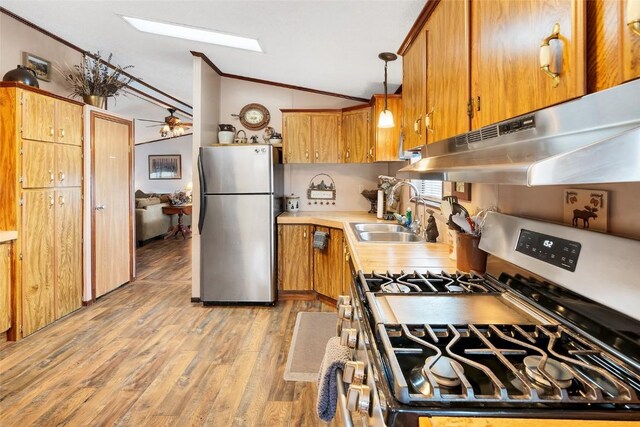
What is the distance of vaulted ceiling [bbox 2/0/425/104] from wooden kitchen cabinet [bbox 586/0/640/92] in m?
1.61

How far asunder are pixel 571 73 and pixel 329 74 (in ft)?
10.4

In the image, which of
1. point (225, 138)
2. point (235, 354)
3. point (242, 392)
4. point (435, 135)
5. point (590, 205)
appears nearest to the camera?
point (590, 205)

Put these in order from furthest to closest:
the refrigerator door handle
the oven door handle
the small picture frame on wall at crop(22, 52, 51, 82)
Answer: the refrigerator door handle < the small picture frame on wall at crop(22, 52, 51, 82) < the oven door handle

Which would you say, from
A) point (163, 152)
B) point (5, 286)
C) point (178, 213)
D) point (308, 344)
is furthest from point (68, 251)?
point (163, 152)

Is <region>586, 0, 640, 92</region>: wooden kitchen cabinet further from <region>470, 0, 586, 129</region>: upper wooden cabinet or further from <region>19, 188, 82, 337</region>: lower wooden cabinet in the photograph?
<region>19, 188, 82, 337</region>: lower wooden cabinet

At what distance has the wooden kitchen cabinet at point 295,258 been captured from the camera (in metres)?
3.97

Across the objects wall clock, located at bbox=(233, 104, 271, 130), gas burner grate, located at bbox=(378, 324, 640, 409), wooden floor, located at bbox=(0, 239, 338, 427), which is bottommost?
wooden floor, located at bbox=(0, 239, 338, 427)

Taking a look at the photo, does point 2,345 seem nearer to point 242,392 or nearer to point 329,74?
point 242,392

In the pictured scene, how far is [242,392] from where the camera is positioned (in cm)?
222

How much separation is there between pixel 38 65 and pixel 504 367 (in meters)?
4.50

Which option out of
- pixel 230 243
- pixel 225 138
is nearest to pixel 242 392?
pixel 230 243

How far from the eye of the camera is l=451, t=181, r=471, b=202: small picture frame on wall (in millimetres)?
2020

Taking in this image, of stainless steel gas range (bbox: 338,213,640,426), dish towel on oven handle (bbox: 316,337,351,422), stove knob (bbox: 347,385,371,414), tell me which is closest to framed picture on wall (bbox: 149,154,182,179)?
stainless steel gas range (bbox: 338,213,640,426)

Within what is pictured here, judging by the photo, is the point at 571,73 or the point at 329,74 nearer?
the point at 571,73
